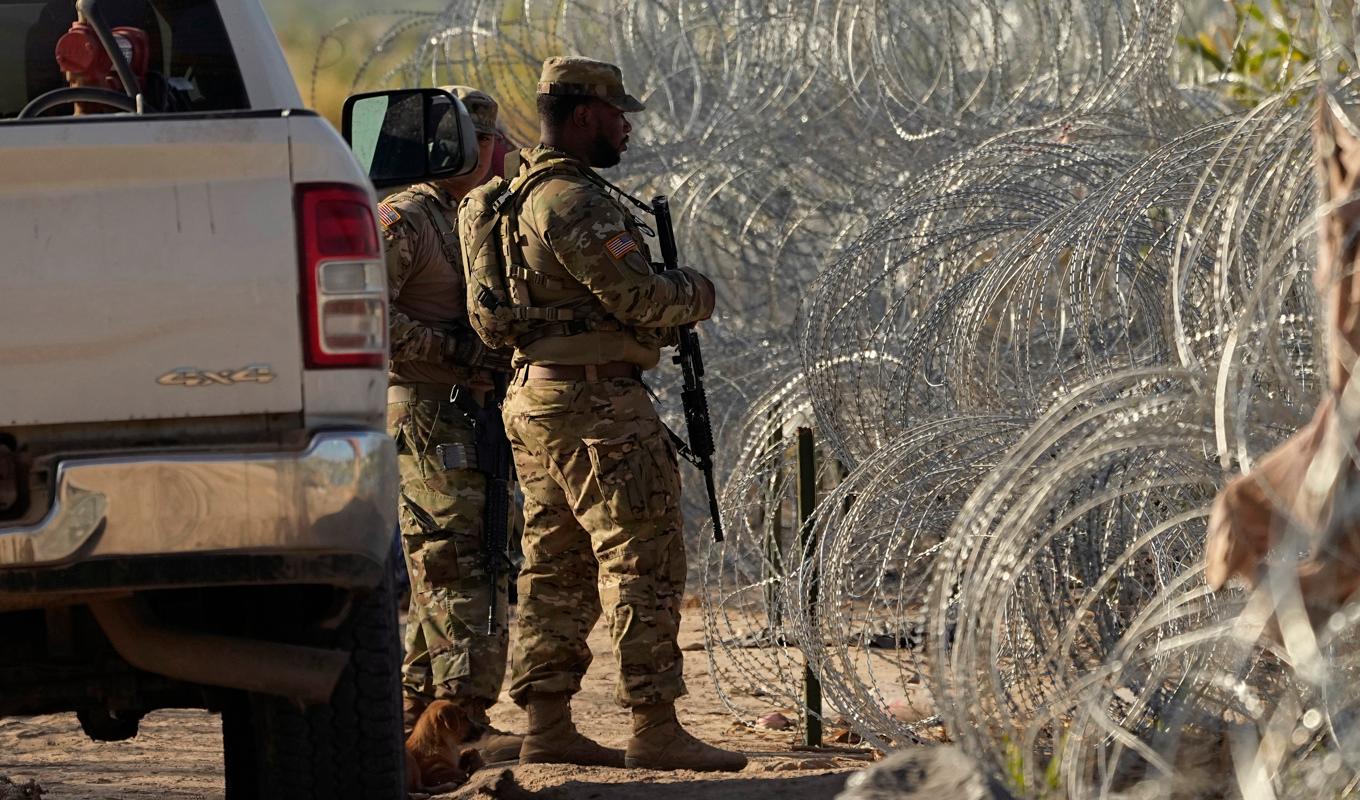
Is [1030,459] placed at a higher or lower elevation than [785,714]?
higher

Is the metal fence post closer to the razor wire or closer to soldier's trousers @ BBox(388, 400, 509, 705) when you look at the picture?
the razor wire

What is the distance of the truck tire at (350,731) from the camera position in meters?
3.52

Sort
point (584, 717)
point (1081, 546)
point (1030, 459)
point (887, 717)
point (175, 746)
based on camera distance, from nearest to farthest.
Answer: point (1030, 459) → point (1081, 546) → point (887, 717) → point (175, 746) → point (584, 717)

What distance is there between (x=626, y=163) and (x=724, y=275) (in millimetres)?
706

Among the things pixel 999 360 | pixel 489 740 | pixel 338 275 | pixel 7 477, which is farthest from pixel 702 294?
pixel 7 477

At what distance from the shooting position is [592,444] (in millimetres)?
4867

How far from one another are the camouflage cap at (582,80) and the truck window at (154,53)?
117 centimetres

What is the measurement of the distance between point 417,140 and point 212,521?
1.39m

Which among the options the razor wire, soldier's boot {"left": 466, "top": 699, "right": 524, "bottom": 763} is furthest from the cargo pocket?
soldier's boot {"left": 466, "top": 699, "right": 524, "bottom": 763}

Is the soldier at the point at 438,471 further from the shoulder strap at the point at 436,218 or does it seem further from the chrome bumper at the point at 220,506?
the chrome bumper at the point at 220,506

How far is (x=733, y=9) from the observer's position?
27.9ft

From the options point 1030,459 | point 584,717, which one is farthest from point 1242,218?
point 584,717

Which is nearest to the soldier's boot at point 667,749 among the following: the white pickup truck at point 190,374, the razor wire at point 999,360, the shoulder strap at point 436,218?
the razor wire at point 999,360

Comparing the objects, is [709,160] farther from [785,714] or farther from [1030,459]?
[1030,459]
